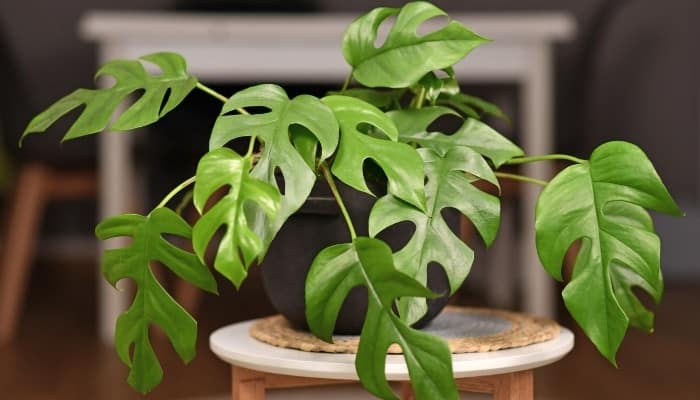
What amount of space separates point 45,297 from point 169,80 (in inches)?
101

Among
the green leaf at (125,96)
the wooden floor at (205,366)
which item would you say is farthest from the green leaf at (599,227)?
the wooden floor at (205,366)

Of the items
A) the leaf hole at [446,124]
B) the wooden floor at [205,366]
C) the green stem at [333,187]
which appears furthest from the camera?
the leaf hole at [446,124]

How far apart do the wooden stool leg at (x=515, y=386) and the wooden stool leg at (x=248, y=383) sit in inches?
8.2

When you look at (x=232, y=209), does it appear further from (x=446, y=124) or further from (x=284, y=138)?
(x=446, y=124)

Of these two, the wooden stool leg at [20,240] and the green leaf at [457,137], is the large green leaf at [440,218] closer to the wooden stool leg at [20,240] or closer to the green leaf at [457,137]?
the green leaf at [457,137]

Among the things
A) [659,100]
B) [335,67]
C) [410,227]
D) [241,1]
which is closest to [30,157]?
[335,67]

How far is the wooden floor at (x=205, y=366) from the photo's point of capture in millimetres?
1836

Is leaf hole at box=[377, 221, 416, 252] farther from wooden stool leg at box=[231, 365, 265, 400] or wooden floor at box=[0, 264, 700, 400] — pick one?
wooden floor at box=[0, 264, 700, 400]

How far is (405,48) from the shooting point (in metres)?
0.86

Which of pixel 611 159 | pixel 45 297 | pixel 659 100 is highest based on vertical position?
pixel 611 159

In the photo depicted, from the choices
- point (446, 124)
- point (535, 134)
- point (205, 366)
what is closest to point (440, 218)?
point (205, 366)

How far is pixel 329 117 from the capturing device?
0.79m

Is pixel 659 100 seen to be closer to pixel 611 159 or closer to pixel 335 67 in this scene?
pixel 335 67

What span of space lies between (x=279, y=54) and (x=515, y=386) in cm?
174
